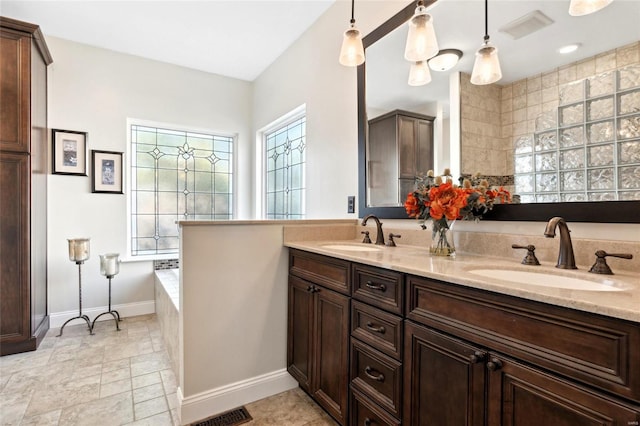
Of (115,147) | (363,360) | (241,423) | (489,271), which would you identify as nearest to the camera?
(489,271)

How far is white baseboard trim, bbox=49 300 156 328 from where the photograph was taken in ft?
10.0

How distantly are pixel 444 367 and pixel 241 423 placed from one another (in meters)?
1.22

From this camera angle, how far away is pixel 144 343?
8.90 feet

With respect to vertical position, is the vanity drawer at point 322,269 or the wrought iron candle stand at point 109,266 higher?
the vanity drawer at point 322,269

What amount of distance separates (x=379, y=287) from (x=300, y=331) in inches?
31.6

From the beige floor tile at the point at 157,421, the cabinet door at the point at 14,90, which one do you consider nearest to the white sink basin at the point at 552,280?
the beige floor tile at the point at 157,421

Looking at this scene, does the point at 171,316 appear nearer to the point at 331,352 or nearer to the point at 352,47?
the point at 331,352

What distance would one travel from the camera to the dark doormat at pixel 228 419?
5.56 feet

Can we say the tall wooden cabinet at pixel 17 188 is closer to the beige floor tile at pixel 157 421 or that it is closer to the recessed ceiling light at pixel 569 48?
the beige floor tile at pixel 157 421

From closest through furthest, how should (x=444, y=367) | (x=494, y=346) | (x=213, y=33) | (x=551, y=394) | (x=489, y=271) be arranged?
(x=551, y=394) → (x=494, y=346) → (x=444, y=367) → (x=489, y=271) → (x=213, y=33)

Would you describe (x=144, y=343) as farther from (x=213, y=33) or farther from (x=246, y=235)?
(x=213, y=33)

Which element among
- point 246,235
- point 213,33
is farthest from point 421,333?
point 213,33

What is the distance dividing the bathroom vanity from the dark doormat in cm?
38

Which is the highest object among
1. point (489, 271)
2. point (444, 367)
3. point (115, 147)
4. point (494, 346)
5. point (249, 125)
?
point (249, 125)
